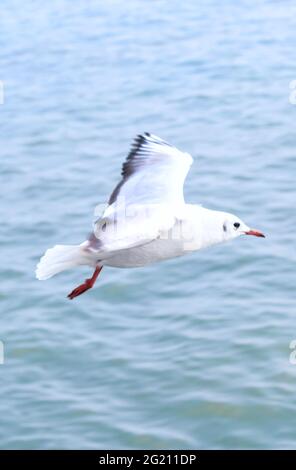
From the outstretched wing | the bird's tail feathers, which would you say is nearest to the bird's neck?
the outstretched wing

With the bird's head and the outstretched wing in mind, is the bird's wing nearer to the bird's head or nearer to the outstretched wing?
the outstretched wing

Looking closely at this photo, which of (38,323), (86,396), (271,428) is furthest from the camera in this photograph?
(38,323)

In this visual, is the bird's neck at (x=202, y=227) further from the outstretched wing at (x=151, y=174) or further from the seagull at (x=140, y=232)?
the outstretched wing at (x=151, y=174)

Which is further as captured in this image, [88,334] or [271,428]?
[88,334]

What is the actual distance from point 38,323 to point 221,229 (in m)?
9.97

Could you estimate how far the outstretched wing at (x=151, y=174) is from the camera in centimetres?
1067

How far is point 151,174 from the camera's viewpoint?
1102 centimetres

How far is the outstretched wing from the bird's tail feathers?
23.6 inches

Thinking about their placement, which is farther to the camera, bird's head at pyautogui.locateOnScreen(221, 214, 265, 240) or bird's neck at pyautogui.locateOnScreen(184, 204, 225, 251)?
bird's head at pyautogui.locateOnScreen(221, 214, 265, 240)

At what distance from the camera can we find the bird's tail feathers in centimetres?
1007

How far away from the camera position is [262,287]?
20.0 metres

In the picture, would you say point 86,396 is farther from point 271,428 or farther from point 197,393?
point 271,428

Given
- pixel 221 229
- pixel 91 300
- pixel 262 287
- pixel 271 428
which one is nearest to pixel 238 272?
pixel 262 287

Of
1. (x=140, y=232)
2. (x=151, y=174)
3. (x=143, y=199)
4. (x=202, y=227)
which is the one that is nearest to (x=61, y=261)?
(x=140, y=232)
